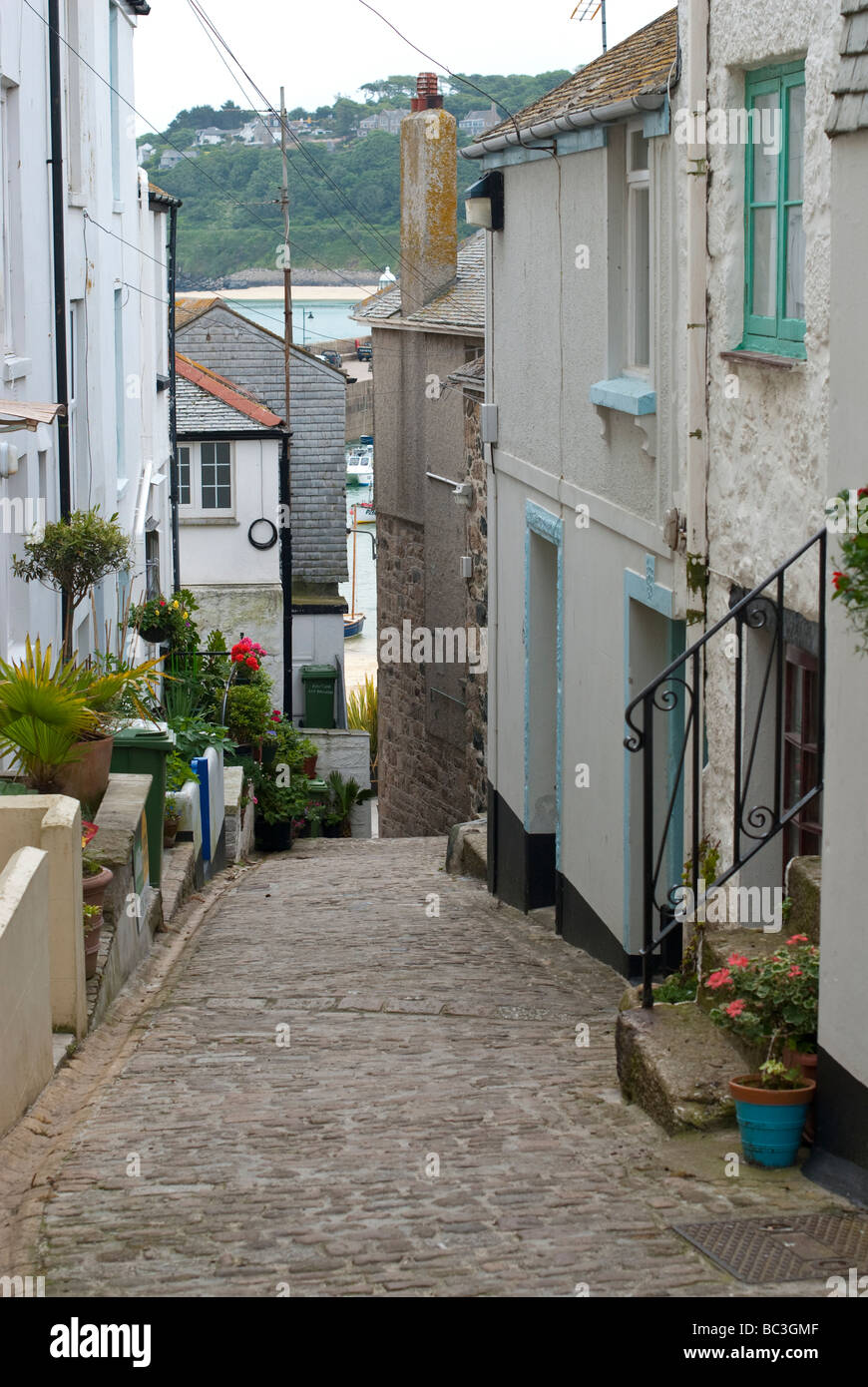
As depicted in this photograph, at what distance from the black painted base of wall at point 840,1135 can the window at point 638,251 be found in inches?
184

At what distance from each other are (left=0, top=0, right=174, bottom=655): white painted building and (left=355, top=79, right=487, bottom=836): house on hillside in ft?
10.4

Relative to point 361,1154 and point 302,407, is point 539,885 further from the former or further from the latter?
point 302,407

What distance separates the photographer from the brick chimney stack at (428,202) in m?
21.3

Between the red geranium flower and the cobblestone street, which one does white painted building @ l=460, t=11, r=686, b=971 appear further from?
the red geranium flower

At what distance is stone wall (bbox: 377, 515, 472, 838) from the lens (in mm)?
19641

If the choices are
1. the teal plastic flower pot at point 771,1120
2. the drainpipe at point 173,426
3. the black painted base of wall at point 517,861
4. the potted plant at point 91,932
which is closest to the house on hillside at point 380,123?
the drainpipe at point 173,426

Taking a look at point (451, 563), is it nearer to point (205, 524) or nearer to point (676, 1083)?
point (205, 524)

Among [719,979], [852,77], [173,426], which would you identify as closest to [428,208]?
[173,426]

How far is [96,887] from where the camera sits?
781 centimetres

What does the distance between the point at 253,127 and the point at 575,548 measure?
40.4 m

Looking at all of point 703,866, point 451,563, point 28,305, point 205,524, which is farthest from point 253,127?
point 703,866

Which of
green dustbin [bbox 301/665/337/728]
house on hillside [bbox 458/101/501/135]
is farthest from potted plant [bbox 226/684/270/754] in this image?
house on hillside [bbox 458/101/501/135]

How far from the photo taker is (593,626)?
9.44 m

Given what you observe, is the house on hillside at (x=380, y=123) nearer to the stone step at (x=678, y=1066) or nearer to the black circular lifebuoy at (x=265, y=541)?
the black circular lifebuoy at (x=265, y=541)
